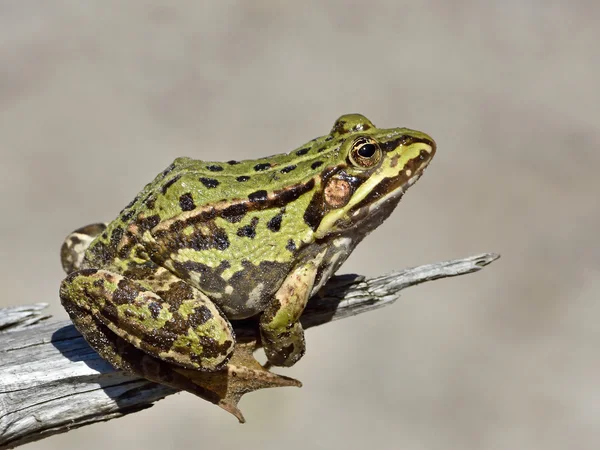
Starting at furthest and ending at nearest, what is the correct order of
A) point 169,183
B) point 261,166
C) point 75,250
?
point 75,250
point 261,166
point 169,183

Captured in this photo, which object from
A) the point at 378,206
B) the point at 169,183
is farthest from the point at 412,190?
the point at 169,183

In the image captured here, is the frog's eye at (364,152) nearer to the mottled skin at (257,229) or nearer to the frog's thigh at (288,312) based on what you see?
the mottled skin at (257,229)

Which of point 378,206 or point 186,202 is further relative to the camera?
point 378,206

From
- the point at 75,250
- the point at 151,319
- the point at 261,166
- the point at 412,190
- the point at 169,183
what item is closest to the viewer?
the point at 151,319

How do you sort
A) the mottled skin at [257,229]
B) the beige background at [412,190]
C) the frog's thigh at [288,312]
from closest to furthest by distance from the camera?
the mottled skin at [257,229], the frog's thigh at [288,312], the beige background at [412,190]

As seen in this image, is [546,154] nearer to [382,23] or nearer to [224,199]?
[382,23]

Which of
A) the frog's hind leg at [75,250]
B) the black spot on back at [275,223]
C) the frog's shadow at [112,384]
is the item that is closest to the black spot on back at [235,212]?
the black spot on back at [275,223]

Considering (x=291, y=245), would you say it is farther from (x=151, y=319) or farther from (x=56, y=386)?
(x=56, y=386)
